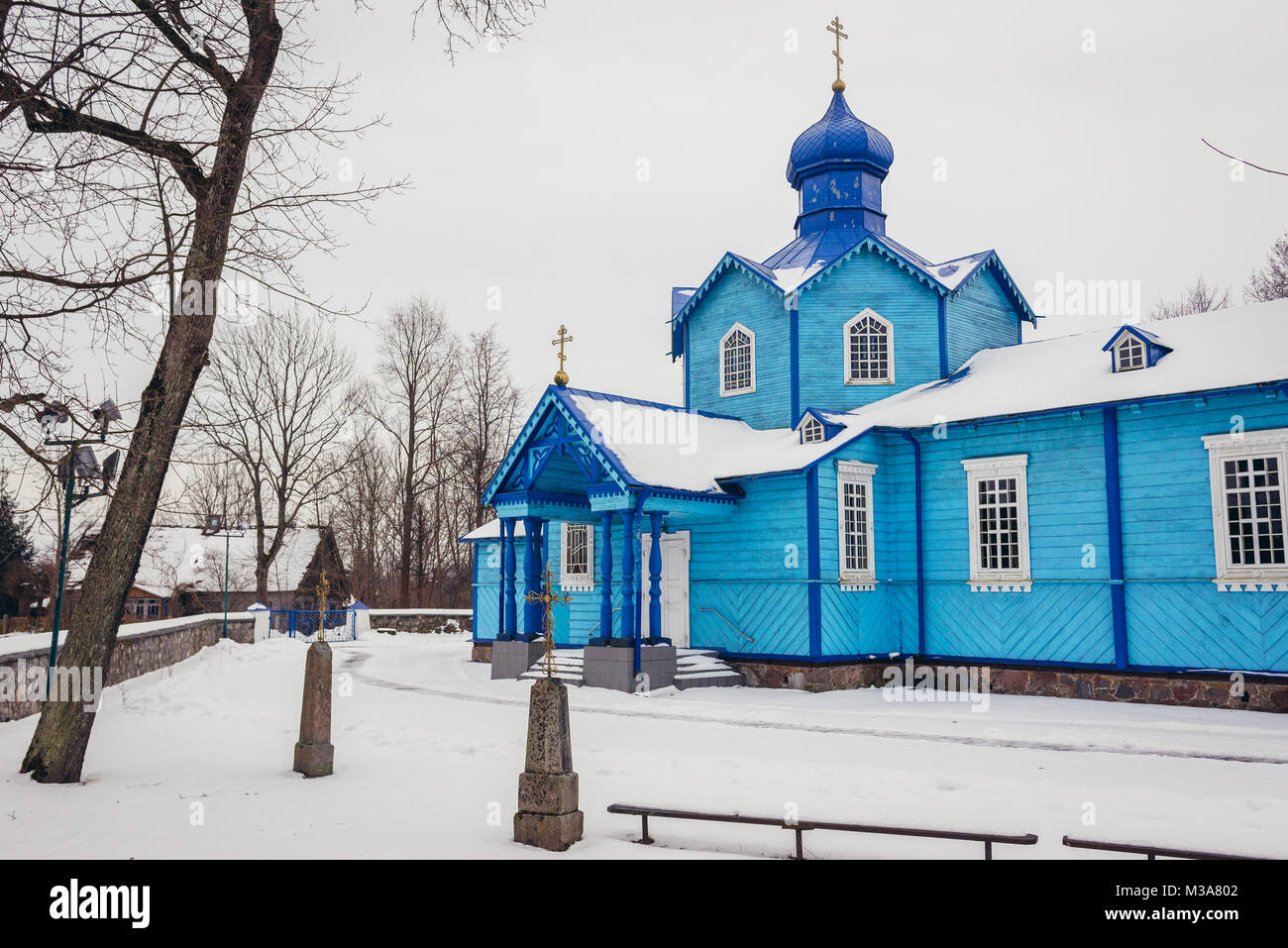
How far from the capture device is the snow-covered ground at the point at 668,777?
683cm

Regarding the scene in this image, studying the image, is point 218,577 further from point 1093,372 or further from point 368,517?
point 1093,372

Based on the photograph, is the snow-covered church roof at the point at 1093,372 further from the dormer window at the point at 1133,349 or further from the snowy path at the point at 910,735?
the snowy path at the point at 910,735

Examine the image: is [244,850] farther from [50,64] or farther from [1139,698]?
[1139,698]

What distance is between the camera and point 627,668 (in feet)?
54.7

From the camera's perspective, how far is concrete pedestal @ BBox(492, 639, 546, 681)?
19.3 meters

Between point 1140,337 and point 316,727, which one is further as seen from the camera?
point 1140,337

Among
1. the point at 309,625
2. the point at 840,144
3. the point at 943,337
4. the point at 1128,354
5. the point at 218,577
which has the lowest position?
the point at 309,625

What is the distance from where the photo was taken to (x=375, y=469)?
4425 centimetres

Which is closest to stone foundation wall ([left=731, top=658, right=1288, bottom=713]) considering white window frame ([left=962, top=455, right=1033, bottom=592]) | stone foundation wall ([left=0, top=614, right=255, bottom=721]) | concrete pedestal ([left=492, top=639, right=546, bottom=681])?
white window frame ([left=962, top=455, right=1033, bottom=592])

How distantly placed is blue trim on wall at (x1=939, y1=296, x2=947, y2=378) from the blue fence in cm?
2145

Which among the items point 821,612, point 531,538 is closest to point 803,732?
point 821,612

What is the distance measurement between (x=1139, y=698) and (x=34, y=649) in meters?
15.9

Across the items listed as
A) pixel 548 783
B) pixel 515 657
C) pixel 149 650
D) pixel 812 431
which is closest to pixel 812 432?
pixel 812 431

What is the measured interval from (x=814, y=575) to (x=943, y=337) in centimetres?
638
